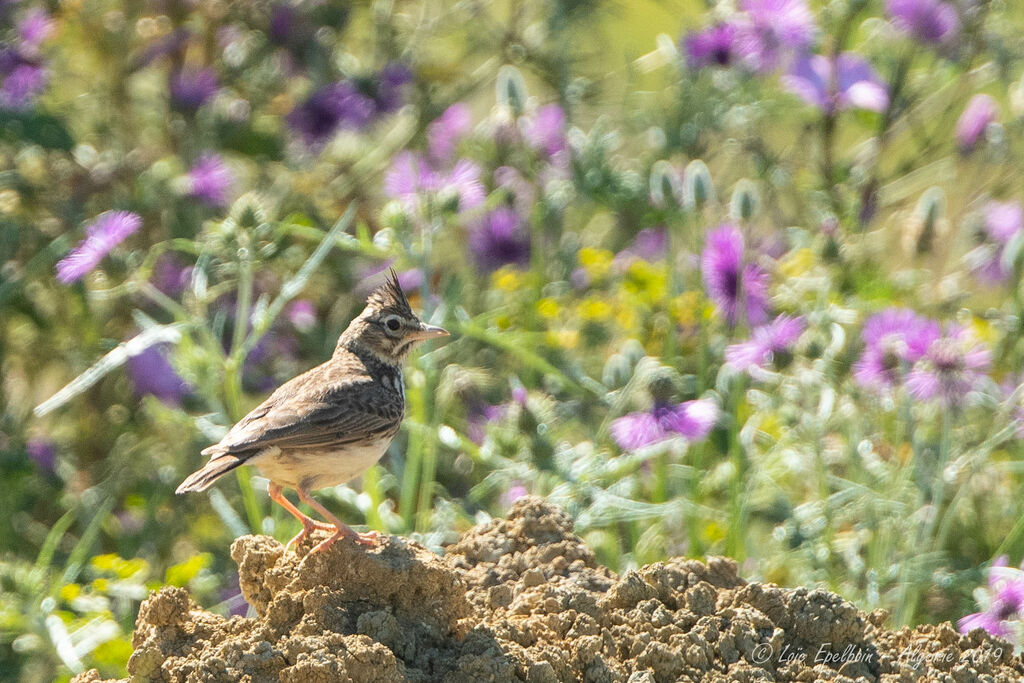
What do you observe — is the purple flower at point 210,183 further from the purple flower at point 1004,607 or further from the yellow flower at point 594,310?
the purple flower at point 1004,607

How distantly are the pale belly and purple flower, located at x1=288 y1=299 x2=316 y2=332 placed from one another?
2298mm

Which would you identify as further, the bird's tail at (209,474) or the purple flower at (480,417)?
the purple flower at (480,417)

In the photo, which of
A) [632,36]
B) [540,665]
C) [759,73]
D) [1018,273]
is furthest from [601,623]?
[632,36]

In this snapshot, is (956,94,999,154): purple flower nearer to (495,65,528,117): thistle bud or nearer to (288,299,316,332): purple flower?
(495,65,528,117): thistle bud

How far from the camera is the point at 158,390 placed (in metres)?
6.05

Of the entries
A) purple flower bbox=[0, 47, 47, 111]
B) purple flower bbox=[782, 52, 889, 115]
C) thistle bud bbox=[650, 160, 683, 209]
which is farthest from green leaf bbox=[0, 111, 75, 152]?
purple flower bbox=[782, 52, 889, 115]

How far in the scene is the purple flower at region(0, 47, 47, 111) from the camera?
19.0 feet

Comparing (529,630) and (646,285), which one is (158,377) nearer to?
(646,285)

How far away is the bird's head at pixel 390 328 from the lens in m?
4.21

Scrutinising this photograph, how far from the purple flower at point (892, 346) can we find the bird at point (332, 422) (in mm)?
1547

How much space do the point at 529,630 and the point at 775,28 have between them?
3.72m

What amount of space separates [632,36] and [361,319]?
26.0ft

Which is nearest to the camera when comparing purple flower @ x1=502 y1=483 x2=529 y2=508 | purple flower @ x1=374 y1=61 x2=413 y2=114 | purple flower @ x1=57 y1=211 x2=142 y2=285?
purple flower @ x1=57 y1=211 x2=142 y2=285

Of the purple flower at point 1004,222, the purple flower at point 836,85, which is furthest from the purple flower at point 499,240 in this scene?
the purple flower at point 1004,222
